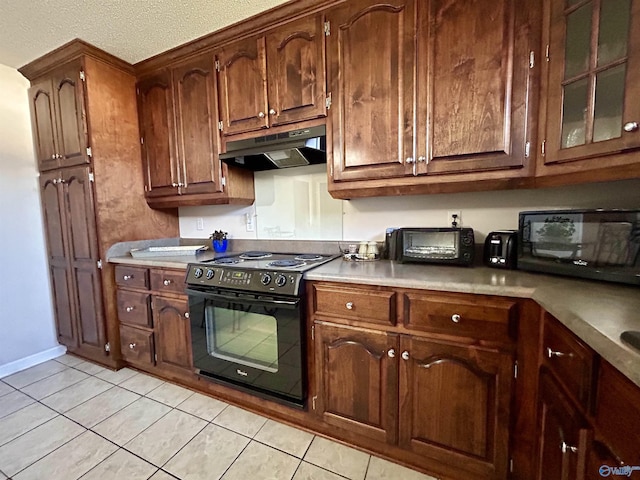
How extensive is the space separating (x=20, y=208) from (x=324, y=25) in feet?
9.04

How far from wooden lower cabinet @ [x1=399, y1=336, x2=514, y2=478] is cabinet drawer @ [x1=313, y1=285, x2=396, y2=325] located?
142 millimetres

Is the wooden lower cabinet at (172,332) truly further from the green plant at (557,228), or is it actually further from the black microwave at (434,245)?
the green plant at (557,228)

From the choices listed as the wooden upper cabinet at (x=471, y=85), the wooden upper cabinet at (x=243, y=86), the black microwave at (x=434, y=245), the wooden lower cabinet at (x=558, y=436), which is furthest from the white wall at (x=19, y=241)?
the wooden lower cabinet at (x=558, y=436)

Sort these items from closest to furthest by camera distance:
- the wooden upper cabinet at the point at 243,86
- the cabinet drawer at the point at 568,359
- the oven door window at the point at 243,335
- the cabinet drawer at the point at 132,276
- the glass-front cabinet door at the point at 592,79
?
the cabinet drawer at the point at 568,359, the glass-front cabinet door at the point at 592,79, the oven door window at the point at 243,335, the wooden upper cabinet at the point at 243,86, the cabinet drawer at the point at 132,276

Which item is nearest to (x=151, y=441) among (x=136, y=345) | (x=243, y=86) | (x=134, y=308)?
(x=136, y=345)

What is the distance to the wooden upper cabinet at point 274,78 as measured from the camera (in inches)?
61.1

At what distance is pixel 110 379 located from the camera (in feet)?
6.72

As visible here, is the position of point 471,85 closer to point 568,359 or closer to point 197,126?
point 568,359

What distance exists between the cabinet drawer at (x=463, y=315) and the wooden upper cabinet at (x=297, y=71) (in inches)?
46.3

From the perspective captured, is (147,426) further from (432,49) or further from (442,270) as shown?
(432,49)

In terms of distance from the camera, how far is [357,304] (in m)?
1.29

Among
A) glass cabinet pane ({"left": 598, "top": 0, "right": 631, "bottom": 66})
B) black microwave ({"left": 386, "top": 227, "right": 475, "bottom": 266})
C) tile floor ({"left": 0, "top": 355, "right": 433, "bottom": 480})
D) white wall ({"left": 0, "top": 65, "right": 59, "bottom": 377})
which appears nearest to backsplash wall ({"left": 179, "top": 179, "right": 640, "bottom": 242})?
black microwave ({"left": 386, "top": 227, "right": 475, "bottom": 266})

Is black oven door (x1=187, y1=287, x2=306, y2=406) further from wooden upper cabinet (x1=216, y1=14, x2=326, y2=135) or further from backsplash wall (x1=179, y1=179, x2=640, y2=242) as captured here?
wooden upper cabinet (x1=216, y1=14, x2=326, y2=135)

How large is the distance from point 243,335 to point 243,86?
5.25 ft
